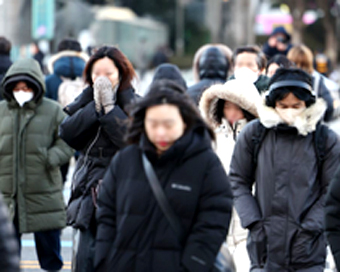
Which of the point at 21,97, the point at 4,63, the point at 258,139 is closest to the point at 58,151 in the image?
the point at 21,97

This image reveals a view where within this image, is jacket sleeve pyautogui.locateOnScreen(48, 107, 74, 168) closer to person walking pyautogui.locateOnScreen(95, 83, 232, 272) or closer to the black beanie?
the black beanie

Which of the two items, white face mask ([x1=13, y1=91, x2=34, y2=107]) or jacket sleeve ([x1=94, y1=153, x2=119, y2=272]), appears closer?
jacket sleeve ([x1=94, y1=153, x2=119, y2=272])

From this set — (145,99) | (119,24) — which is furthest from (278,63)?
(119,24)

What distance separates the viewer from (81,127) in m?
5.73

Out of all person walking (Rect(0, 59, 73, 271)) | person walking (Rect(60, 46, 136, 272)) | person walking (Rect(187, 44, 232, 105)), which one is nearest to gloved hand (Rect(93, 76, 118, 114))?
person walking (Rect(60, 46, 136, 272))

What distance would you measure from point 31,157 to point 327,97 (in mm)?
3729

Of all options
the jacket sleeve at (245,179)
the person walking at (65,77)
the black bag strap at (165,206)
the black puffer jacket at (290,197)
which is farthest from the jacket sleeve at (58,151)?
the black bag strap at (165,206)

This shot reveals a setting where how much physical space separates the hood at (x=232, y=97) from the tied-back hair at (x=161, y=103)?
5.20ft

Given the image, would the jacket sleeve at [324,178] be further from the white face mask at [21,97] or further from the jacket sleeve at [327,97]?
the jacket sleeve at [327,97]

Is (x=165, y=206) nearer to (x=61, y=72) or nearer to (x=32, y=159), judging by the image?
(x=32, y=159)

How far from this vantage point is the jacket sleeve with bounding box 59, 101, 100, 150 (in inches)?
225

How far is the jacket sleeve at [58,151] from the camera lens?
732cm

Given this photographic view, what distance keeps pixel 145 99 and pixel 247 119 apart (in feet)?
6.38

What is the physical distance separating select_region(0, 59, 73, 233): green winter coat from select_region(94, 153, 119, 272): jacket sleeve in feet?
9.39
